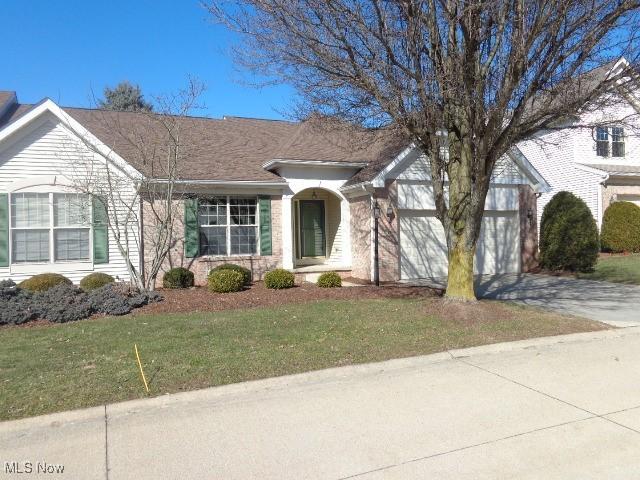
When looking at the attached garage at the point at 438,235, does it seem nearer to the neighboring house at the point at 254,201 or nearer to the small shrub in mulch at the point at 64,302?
the neighboring house at the point at 254,201

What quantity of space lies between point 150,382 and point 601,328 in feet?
22.6

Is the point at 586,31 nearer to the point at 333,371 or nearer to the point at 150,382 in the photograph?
the point at 333,371

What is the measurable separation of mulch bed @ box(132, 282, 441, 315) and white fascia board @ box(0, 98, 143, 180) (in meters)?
3.27

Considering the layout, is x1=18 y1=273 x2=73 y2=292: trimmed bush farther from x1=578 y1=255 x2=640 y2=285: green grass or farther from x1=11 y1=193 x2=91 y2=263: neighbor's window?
x1=578 y1=255 x2=640 y2=285: green grass

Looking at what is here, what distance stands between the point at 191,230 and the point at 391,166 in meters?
5.79

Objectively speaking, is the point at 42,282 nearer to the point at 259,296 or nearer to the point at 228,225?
the point at 228,225

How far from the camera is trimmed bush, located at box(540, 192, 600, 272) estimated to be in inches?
601

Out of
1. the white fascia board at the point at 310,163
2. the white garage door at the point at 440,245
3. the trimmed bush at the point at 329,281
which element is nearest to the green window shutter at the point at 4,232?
the white fascia board at the point at 310,163

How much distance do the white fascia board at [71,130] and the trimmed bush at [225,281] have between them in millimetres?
3193

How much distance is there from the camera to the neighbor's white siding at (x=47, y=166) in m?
12.3

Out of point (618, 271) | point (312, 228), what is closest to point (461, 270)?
point (312, 228)

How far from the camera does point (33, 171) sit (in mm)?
12523

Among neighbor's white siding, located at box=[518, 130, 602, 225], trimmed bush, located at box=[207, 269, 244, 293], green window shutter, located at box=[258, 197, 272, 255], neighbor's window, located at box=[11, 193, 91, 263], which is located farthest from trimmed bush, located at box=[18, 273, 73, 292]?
neighbor's white siding, located at box=[518, 130, 602, 225]

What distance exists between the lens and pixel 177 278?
12.9m
